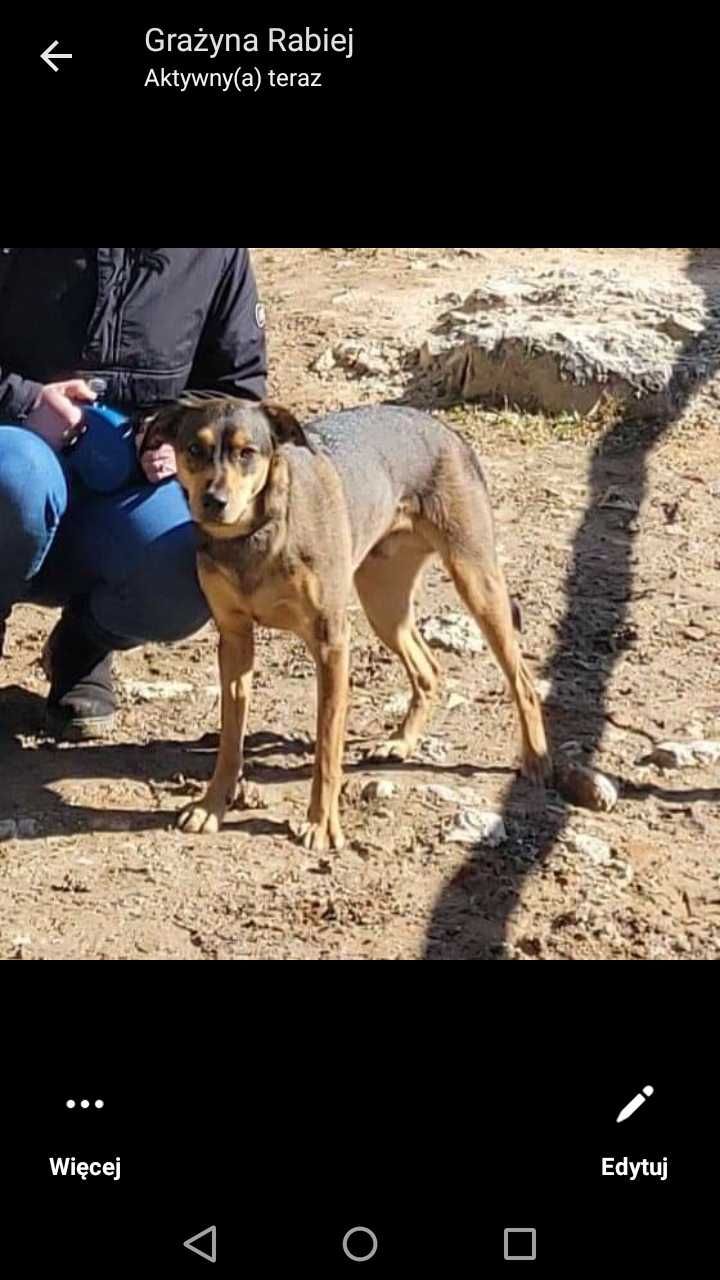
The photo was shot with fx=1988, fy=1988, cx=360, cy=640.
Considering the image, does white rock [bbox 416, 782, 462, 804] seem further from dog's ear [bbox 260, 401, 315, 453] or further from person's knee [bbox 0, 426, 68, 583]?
person's knee [bbox 0, 426, 68, 583]

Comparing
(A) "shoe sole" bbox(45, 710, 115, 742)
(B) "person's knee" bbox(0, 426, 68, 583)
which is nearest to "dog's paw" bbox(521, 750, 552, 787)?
(A) "shoe sole" bbox(45, 710, 115, 742)

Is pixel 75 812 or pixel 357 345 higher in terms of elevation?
pixel 357 345

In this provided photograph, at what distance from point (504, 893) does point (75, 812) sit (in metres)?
1.11

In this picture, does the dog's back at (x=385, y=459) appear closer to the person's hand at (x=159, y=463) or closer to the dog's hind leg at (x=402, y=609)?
the dog's hind leg at (x=402, y=609)

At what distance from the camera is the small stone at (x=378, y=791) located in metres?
4.76

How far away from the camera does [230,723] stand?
469cm
